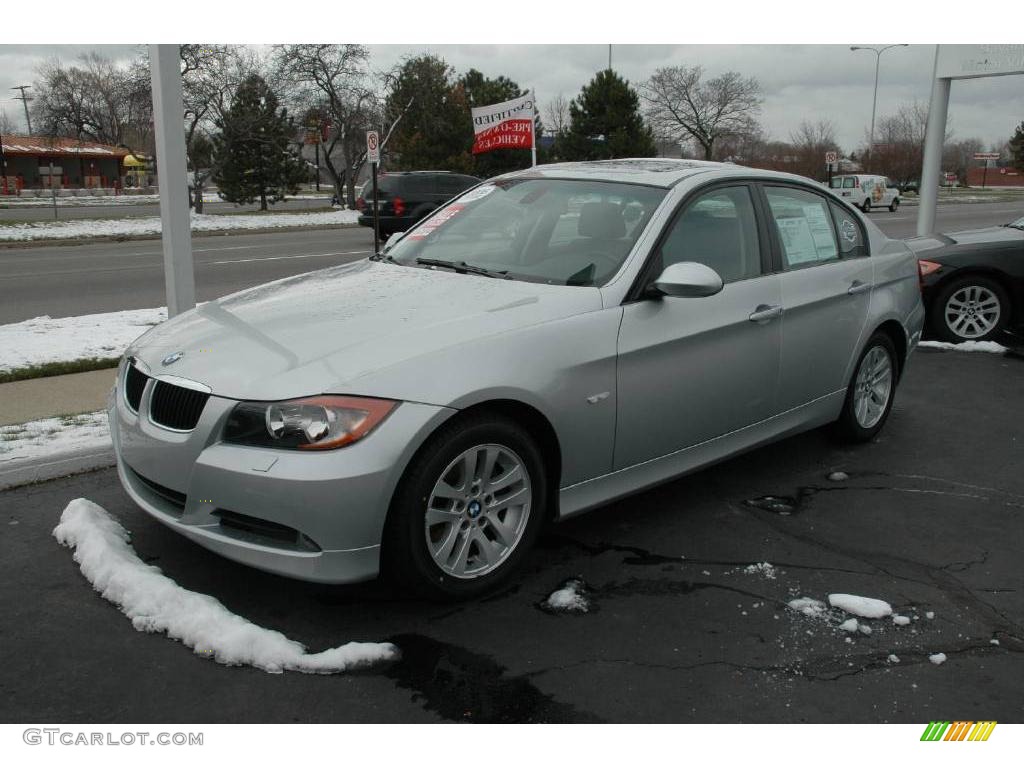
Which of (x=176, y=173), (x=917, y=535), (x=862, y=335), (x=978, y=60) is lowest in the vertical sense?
(x=917, y=535)

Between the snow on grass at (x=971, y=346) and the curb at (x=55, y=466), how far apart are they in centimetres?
719

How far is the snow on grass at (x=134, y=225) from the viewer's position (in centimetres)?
2259

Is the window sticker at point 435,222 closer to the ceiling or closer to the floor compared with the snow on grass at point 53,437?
closer to the ceiling

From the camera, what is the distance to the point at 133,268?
15.6 m

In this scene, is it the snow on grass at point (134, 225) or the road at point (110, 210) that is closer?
the snow on grass at point (134, 225)

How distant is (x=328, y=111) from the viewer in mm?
42000

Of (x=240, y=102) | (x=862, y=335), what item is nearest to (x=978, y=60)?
(x=862, y=335)

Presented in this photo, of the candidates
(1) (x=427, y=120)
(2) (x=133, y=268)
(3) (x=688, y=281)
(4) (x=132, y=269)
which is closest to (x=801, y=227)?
(3) (x=688, y=281)

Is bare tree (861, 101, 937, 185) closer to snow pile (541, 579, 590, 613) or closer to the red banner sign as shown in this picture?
the red banner sign

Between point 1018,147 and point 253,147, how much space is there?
73.0m

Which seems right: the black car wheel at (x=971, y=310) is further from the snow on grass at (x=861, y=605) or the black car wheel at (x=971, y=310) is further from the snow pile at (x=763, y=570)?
the snow on grass at (x=861, y=605)

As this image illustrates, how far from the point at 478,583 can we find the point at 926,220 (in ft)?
43.4

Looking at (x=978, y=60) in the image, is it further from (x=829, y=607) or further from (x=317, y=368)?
(x=317, y=368)

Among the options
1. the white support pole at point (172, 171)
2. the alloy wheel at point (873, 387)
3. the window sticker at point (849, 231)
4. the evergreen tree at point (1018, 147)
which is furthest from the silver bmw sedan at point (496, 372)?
the evergreen tree at point (1018, 147)
